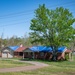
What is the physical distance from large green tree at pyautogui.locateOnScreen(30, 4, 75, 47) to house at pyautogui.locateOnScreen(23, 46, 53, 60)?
23.2 feet

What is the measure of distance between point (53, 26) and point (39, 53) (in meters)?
13.6

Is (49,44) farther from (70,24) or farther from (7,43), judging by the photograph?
(7,43)

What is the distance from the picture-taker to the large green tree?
5234 cm

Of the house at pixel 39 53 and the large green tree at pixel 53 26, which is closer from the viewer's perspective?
the large green tree at pixel 53 26

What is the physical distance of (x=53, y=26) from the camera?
53.1 m

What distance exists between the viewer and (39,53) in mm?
63625

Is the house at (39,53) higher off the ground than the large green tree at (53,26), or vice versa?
the large green tree at (53,26)

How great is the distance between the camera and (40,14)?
5425 centimetres

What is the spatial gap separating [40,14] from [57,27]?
5782mm

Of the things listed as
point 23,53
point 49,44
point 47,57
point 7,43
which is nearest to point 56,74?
point 49,44

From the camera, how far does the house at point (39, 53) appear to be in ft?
201

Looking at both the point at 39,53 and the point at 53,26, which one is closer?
the point at 53,26

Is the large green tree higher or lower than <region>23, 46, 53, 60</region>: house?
higher

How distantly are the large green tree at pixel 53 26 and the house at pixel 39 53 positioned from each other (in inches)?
279
